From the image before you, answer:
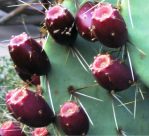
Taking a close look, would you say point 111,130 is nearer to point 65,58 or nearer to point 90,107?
point 90,107

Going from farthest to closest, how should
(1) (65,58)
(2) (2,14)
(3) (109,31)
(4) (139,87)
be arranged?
(2) (2,14) < (1) (65,58) < (4) (139,87) < (3) (109,31)

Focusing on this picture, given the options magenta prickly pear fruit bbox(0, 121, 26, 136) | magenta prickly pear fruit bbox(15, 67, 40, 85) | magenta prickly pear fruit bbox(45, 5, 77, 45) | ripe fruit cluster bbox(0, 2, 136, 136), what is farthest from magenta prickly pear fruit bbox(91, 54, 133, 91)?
magenta prickly pear fruit bbox(0, 121, 26, 136)

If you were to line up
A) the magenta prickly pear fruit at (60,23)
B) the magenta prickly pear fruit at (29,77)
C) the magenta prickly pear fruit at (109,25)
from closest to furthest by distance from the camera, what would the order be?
the magenta prickly pear fruit at (109,25)
the magenta prickly pear fruit at (60,23)
the magenta prickly pear fruit at (29,77)

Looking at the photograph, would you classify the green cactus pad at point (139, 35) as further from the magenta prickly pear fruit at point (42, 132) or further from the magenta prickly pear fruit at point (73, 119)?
the magenta prickly pear fruit at point (42, 132)

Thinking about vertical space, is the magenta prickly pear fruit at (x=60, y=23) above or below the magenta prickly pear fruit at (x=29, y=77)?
above

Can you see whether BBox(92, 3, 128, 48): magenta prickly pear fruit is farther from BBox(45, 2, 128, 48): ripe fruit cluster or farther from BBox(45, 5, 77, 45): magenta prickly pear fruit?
BBox(45, 5, 77, 45): magenta prickly pear fruit

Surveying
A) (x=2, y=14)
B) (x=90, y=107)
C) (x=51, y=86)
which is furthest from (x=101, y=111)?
(x=2, y=14)

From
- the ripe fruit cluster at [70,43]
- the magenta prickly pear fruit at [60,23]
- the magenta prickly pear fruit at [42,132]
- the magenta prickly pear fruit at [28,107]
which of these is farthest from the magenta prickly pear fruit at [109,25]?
the magenta prickly pear fruit at [42,132]
